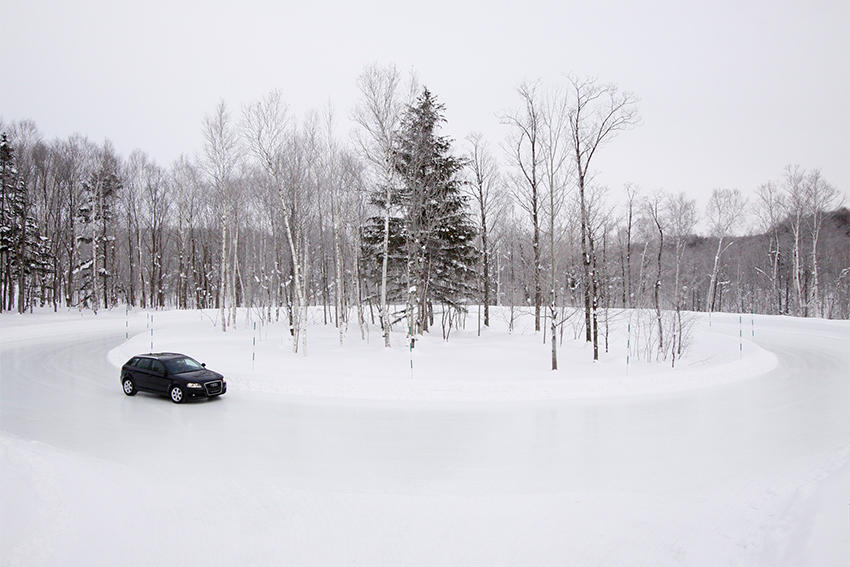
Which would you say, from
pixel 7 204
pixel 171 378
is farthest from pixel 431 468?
pixel 7 204

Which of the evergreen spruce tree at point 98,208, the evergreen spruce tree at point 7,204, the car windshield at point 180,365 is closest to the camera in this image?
the car windshield at point 180,365

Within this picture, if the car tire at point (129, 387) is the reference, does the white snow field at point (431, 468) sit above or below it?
below

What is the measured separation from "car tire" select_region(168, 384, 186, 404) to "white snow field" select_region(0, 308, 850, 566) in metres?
0.42

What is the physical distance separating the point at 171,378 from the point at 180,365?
724mm

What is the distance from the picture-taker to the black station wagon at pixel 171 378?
13.8 metres

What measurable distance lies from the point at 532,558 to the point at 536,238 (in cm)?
2158

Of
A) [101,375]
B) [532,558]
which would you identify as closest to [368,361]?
[101,375]

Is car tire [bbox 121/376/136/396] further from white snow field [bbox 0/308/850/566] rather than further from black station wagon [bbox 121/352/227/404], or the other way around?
white snow field [bbox 0/308/850/566]

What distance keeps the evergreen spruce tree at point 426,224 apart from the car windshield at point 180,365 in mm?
11812

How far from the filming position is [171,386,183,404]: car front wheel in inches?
541

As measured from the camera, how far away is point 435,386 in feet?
49.3

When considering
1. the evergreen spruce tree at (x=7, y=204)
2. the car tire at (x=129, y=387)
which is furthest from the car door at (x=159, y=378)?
the evergreen spruce tree at (x=7, y=204)

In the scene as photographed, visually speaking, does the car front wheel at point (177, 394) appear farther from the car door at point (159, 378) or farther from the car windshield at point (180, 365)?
the car windshield at point (180, 365)

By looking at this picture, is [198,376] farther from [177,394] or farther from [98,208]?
[98,208]
